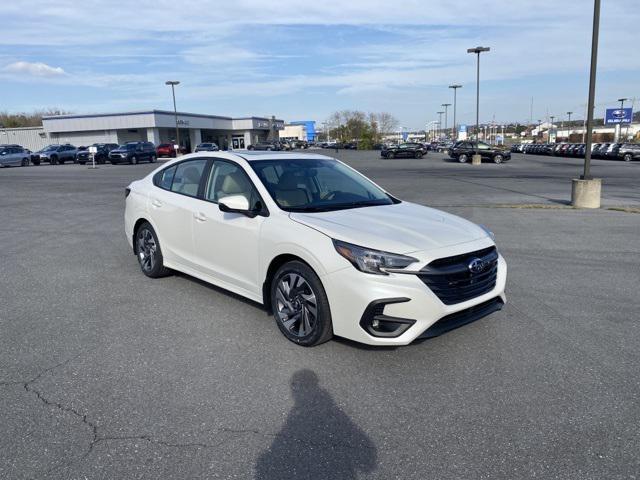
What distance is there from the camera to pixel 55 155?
4734 centimetres

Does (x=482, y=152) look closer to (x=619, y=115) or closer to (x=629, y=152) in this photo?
(x=629, y=152)

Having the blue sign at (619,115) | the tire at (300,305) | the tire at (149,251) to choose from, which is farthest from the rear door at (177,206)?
the blue sign at (619,115)

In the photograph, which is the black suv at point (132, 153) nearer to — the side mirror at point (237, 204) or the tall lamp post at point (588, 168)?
the tall lamp post at point (588, 168)

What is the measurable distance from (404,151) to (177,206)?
47.6 m

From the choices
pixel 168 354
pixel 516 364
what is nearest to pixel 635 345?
pixel 516 364

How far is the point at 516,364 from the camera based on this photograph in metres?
4.06

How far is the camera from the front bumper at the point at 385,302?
3752 millimetres

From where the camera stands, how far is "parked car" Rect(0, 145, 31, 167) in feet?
136

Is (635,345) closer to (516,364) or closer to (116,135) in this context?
(516,364)

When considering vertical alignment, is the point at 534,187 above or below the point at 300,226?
below

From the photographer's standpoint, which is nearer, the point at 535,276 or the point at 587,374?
the point at 587,374

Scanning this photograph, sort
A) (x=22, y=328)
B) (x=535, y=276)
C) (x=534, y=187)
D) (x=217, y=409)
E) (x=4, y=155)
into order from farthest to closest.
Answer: (x=4, y=155), (x=534, y=187), (x=535, y=276), (x=22, y=328), (x=217, y=409)

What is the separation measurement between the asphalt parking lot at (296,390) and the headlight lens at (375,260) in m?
0.80

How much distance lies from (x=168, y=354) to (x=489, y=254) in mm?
2824
